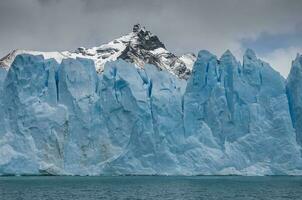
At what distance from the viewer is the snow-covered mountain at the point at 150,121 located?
177 feet

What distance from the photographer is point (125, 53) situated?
3391 inches

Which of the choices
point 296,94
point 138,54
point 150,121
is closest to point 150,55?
point 138,54

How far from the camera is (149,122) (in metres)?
56.0

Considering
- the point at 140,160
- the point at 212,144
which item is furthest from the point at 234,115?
the point at 140,160

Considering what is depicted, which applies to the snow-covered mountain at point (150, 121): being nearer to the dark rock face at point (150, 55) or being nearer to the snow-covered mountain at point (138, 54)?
the dark rock face at point (150, 55)

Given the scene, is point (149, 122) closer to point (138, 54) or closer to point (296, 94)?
point (296, 94)

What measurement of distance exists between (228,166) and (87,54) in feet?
176

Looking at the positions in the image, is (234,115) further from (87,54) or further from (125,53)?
(87,54)

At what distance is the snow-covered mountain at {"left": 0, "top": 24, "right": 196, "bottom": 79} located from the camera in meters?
86.4

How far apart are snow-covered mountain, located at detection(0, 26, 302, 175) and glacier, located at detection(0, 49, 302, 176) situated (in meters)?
0.10

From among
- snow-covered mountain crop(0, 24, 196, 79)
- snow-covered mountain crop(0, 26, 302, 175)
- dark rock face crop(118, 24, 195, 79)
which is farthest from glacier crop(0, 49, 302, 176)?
snow-covered mountain crop(0, 24, 196, 79)

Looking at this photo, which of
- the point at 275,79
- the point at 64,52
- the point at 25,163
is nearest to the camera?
the point at 25,163

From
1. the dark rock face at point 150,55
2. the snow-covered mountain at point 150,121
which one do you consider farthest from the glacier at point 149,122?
the dark rock face at point 150,55

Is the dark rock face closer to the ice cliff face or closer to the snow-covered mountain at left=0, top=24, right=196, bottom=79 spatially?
the snow-covered mountain at left=0, top=24, right=196, bottom=79
